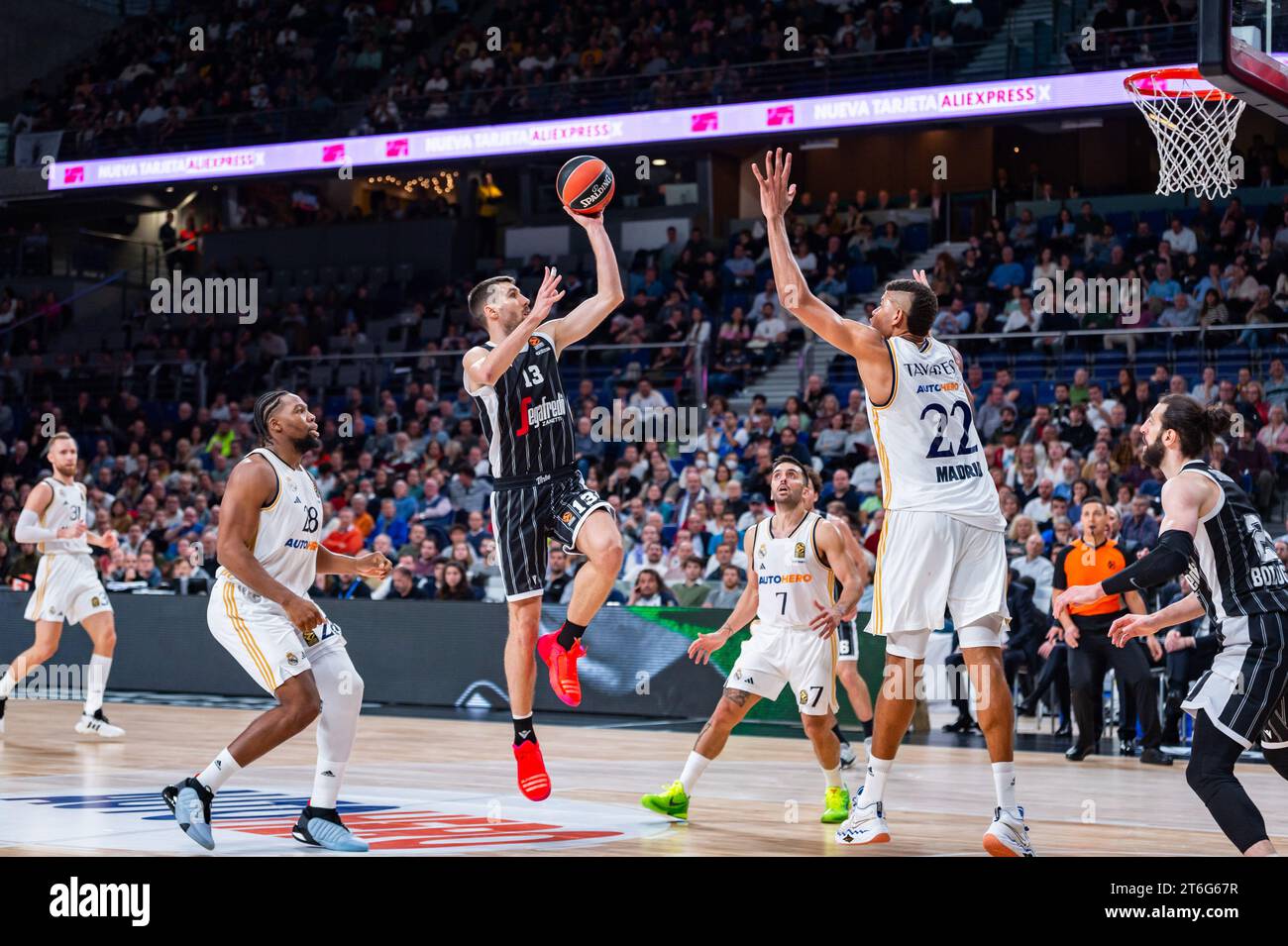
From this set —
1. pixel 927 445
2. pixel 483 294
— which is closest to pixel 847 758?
pixel 927 445

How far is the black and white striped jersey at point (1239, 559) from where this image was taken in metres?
5.81

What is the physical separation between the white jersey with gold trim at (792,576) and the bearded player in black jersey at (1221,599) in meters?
2.80

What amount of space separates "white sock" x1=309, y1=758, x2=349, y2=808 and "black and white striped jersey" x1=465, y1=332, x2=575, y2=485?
176cm

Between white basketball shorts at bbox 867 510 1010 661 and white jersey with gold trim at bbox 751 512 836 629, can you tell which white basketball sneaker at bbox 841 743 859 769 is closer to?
white jersey with gold trim at bbox 751 512 836 629

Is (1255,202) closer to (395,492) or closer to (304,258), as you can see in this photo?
(395,492)

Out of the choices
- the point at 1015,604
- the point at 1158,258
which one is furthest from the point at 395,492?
the point at 1158,258

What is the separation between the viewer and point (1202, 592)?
19.8 ft

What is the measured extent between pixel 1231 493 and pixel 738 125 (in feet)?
50.4

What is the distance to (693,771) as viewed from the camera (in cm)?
799

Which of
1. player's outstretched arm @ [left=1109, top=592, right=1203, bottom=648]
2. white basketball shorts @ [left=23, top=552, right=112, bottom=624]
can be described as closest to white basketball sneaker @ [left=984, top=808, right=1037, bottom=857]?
player's outstretched arm @ [left=1109, top=592, right=1203, bottom=648]

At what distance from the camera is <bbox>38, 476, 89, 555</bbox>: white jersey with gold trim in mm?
11750

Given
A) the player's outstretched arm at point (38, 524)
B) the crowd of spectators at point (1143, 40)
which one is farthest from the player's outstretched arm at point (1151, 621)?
the crowd of spectators at point (1143, 40)

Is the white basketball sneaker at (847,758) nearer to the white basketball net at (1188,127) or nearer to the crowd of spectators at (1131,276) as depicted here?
the white basketball net at (1188,127)

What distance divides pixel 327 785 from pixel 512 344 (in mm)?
2097
